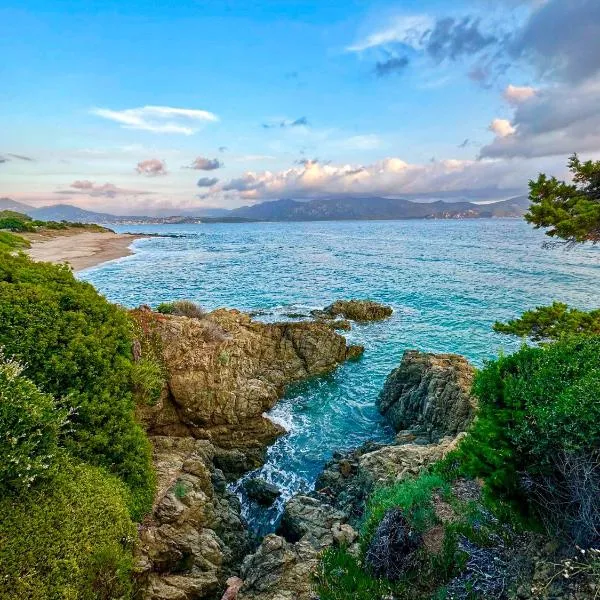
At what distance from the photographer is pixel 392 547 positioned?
317 inches

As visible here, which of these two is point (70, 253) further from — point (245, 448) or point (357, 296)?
point (245, 448)

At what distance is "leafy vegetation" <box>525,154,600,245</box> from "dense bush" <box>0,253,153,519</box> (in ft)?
41.7

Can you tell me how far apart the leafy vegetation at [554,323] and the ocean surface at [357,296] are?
7.05 meters

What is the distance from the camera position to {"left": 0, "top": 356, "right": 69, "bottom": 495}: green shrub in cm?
778

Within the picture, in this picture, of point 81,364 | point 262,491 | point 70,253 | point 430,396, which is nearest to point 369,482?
point 262,491

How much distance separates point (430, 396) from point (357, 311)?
20.7 m

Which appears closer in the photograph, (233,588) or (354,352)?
(233,588)

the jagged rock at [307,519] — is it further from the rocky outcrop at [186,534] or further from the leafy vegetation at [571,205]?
the leafy vegetation at [571,205]

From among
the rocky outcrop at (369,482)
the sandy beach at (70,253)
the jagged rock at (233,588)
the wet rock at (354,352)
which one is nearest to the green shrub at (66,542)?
the jagged rock at (233,588)

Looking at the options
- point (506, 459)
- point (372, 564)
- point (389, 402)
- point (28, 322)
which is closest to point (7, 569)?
point (28, 322)

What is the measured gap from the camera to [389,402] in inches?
928

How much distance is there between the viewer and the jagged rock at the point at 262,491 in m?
15.8

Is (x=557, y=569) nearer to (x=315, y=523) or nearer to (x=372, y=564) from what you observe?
(x=372, y=564)

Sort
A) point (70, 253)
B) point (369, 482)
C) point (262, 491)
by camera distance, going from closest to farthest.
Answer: point (369, 482) < point (262, 491) < point (70, 253)
